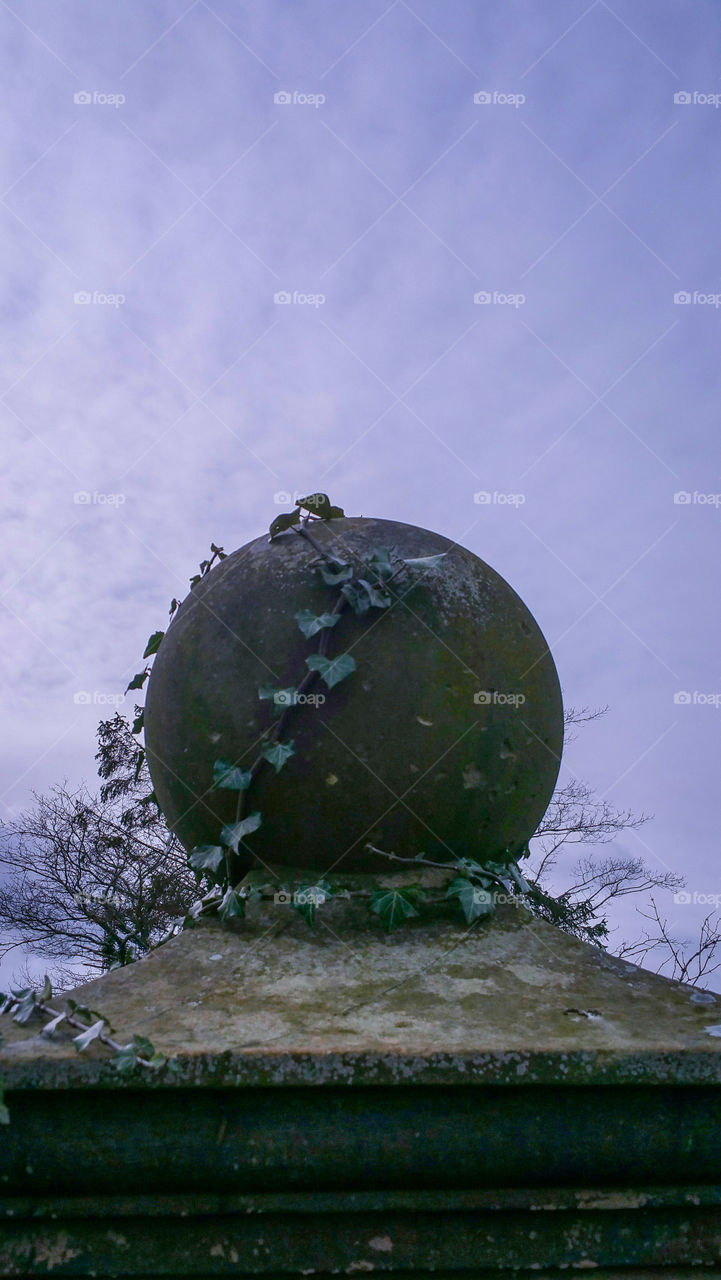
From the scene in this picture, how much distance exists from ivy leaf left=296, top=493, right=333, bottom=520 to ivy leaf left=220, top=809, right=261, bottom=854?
114cm

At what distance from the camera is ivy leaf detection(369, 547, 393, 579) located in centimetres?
290

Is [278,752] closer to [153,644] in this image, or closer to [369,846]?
[369,846]

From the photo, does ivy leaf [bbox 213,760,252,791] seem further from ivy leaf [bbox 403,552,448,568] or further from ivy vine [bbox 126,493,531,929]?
ivy leaf [bbox 403,552,448,568]

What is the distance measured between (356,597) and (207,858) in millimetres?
992

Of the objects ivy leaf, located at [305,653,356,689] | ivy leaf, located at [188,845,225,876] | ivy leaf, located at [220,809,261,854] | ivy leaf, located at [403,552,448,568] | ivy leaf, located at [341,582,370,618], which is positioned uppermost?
ivy leaf, located at [403,552,448,568]

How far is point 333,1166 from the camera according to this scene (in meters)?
1.95

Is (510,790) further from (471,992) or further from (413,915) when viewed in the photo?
(471,992)

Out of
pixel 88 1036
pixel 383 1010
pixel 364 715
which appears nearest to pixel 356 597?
pixel 364 715

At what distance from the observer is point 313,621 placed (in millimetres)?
2791

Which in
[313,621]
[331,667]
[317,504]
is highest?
[317,504]

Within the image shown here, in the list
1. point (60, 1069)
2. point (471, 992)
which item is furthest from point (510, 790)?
point (60, 1069)

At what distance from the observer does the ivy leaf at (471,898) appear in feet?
8.80

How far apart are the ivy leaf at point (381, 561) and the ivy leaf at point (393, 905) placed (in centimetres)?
102

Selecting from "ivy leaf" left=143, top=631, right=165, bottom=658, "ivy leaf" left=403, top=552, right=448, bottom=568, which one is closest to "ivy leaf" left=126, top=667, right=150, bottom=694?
"ivy leaf" left=143, top=631, right=165, bottom=658
